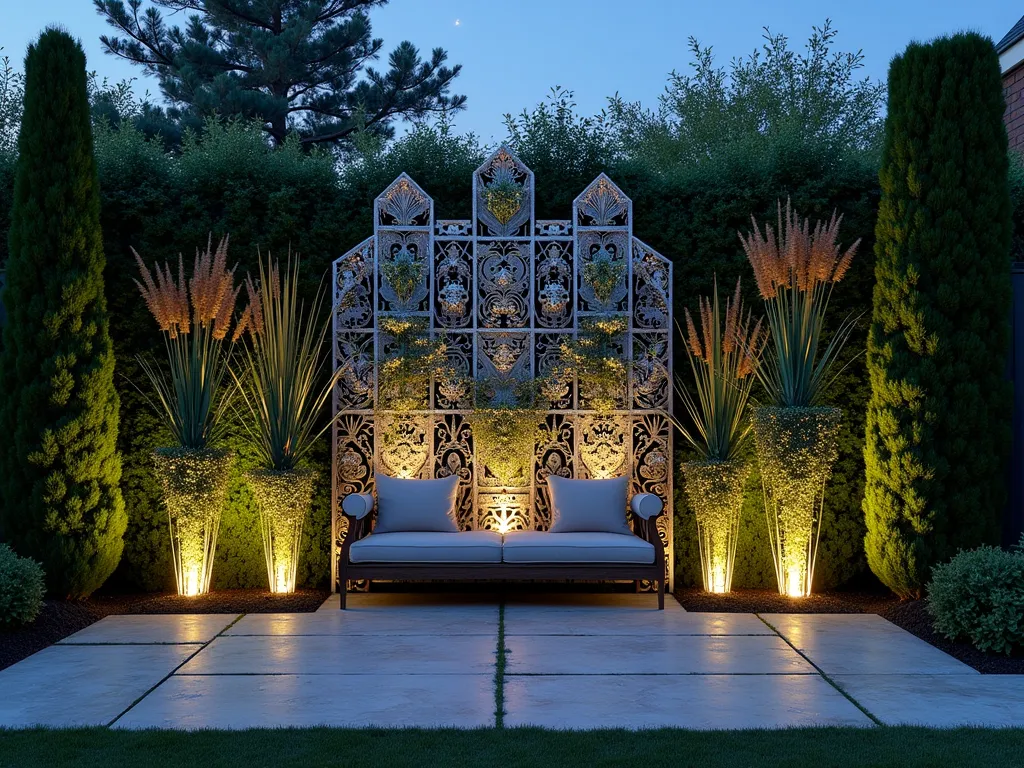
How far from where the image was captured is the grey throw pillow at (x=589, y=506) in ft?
22.6

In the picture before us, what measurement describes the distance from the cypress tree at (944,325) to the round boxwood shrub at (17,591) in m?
5.05

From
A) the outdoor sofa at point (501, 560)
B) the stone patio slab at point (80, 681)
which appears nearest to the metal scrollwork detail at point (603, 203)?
the outdoor sofa at point (501, 560)

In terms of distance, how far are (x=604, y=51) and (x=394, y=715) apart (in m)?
11.5

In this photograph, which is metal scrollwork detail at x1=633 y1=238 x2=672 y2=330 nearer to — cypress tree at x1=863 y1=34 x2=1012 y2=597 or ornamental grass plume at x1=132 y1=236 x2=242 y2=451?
cypress tree at x1=863 y1=34 x2=1012 y2=597

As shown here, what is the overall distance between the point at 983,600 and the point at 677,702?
75.7 inches

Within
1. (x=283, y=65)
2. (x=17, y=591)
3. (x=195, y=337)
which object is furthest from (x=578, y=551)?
(x=283, y=65)

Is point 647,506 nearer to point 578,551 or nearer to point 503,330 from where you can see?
point 578,551

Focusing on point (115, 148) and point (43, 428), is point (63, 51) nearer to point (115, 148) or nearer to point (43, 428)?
point (115, 148)

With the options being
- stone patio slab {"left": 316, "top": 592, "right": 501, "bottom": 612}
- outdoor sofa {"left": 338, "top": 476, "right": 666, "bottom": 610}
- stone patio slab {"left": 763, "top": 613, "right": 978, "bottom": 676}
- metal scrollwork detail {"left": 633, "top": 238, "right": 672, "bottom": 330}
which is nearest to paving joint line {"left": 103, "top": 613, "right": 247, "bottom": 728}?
stone patio slab {"left": 316, "top": 592, "right": 501, "bottom": 612}

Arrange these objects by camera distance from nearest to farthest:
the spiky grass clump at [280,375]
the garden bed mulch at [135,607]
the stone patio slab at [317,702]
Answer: the stone patio slab at [317,702] → the garden bed mulch at [135,607] → the spiky grass clump at [280,375]

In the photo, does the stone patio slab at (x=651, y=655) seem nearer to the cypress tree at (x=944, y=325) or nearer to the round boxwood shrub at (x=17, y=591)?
the cypress tree at (x=944, y=325)

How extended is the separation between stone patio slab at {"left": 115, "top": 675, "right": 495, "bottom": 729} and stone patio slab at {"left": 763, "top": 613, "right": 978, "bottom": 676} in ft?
5.90

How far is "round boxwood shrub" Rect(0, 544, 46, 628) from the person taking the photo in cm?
546

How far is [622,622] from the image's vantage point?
6.18 meters
